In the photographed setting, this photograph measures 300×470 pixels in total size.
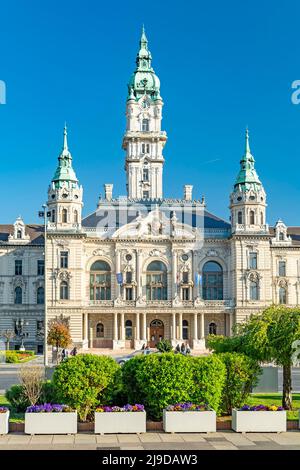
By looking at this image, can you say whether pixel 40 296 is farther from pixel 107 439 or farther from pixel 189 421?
pixel 107 439

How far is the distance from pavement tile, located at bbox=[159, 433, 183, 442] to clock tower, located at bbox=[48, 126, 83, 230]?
215 feet

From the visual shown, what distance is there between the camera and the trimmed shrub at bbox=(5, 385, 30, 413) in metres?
30.5

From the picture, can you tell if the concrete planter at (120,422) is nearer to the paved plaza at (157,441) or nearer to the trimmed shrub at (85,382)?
the paved plaza at (157,441)

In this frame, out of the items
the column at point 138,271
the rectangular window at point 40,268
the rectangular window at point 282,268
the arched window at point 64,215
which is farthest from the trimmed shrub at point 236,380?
the rectangular window at point 282,268

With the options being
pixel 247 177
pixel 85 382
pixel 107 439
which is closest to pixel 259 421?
pixel 107 439

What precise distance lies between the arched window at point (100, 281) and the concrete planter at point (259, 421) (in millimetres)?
66389

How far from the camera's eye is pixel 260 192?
9231 cm

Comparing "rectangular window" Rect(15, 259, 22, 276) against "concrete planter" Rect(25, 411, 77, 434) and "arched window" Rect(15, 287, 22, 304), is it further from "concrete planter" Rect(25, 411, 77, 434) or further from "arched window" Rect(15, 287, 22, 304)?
"concrete planter" Rect(25, 411, 77, 434)

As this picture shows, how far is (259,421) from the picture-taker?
25.8 m

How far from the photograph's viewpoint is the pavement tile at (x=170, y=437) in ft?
78.7

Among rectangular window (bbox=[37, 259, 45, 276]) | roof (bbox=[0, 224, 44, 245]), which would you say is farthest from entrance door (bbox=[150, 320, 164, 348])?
roof (bbox=[0, 224, 44, 245])
